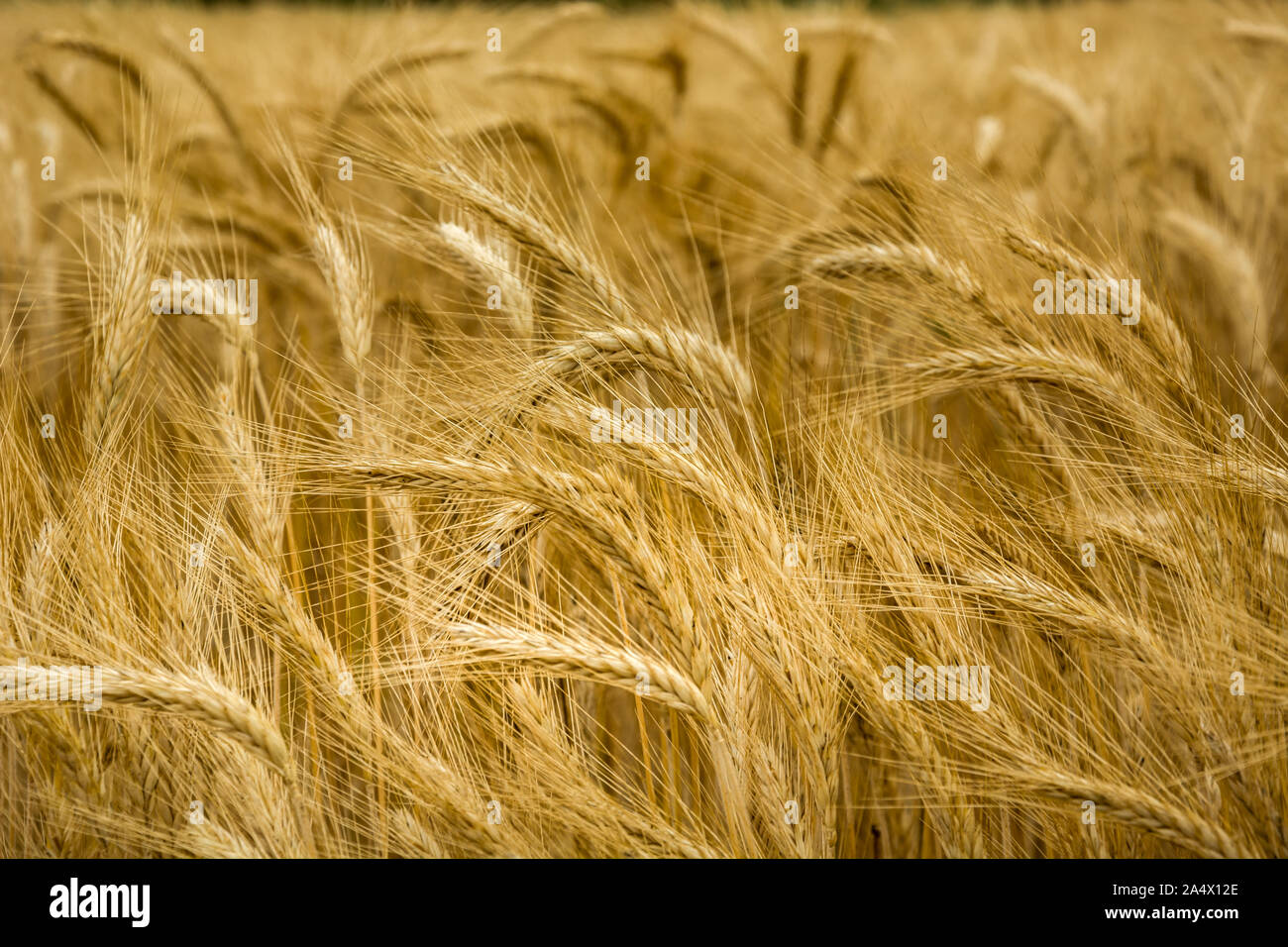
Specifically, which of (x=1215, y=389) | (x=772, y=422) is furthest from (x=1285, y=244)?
(x=772, y=422)

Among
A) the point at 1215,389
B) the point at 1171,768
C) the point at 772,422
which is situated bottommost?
the point at 1171,768

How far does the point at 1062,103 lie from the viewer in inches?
117

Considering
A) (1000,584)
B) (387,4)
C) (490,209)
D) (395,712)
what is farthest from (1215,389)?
(387,4)

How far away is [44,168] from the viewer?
2502 millimetres

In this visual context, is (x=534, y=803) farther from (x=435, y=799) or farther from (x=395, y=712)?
(x=395, y=712)

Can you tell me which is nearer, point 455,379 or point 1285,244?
point 455,379

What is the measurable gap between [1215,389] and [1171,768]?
0.59m

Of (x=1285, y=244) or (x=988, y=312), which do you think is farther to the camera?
(x=1285, y=244)

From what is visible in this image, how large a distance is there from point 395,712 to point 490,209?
0.89 metres

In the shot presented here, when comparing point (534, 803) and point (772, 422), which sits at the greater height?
point (772, 422)

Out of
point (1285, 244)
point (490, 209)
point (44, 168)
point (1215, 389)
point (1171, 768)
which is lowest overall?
point (1171, 768)
